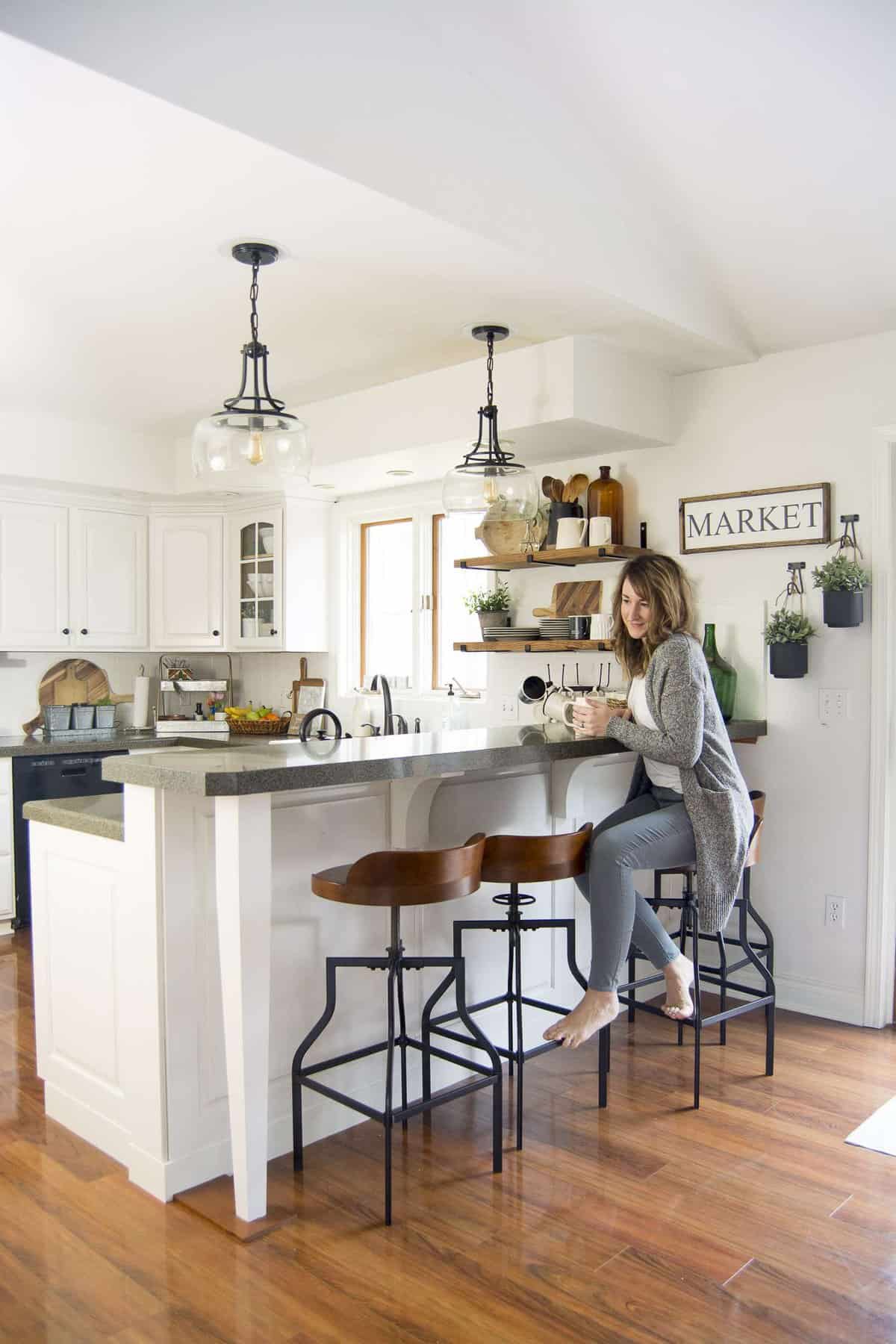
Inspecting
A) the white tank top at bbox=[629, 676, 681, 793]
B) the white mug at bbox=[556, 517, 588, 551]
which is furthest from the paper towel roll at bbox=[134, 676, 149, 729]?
the white tank top at bbox=[629, 676, 681, 793]

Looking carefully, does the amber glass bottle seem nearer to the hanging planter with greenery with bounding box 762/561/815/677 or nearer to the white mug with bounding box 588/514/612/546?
the white mug with bounding box 588/514/612/546

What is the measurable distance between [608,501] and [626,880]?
1881 mm

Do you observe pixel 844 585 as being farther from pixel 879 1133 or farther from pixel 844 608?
pixel 879 1133

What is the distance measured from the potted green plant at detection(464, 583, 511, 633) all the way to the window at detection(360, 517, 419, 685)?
86cm

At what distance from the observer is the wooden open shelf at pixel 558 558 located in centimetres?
414

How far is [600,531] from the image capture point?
419 cm

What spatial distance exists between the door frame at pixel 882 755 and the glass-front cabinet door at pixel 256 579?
10.0ft

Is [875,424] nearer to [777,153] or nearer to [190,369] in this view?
[777,153]

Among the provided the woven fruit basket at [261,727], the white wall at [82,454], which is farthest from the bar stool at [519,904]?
the white wall at [82,454]

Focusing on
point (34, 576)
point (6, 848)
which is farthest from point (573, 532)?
point (6, 848)

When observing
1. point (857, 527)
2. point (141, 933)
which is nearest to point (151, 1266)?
point (141, 933)

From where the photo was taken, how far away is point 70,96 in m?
2.15

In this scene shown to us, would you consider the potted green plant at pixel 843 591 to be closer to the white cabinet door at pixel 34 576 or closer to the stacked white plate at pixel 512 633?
the stacked white plate at pixel 512 633

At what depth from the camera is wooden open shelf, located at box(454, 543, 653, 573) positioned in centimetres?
414
